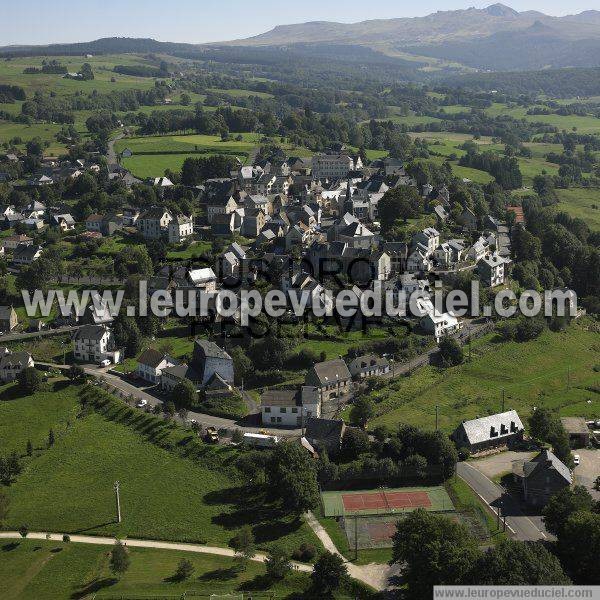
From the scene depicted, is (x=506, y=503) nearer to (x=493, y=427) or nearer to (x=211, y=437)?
(x=493, y=427)

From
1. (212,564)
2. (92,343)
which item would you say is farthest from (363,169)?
(212,564)

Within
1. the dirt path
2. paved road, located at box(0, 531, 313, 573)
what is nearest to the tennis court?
the dirt path

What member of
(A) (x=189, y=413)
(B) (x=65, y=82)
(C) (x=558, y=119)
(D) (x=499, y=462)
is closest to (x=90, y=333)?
(A) (x=189, y=413)

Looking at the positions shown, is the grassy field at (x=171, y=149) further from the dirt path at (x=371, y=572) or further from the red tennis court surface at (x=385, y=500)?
the dirt path at (x=371, y=572)

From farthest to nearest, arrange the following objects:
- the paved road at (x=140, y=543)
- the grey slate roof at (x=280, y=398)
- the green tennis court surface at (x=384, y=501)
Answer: the grey slate roof at (x=280, y=398) < the green tennis court surface at (x=384, y=501) < the paved road at (x=140, y=543)

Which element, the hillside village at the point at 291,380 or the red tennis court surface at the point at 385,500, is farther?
the red tennis court surface at the point at 385,500

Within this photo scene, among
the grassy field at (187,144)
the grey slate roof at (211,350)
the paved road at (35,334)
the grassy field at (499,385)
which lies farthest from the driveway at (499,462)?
the grassy field at (187,144)
